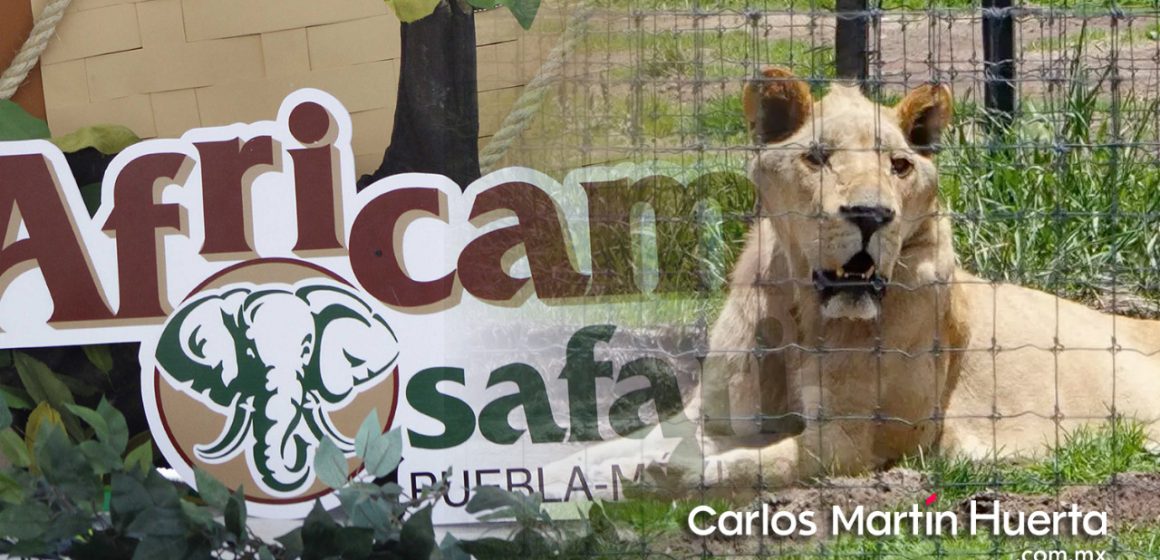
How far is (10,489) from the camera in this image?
3.88m

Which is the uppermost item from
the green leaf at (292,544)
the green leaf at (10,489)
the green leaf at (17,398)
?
the green leaf at (17,398)

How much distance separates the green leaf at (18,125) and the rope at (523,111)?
4.04ft

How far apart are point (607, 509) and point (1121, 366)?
237cm

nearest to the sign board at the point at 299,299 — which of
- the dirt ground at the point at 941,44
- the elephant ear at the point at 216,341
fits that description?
the elephant ear at the point at 216,341

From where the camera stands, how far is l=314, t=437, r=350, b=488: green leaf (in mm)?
3697

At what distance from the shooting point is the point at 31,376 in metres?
4.21

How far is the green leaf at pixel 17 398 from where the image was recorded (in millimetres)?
4168

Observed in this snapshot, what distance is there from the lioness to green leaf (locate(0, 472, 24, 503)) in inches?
77.3

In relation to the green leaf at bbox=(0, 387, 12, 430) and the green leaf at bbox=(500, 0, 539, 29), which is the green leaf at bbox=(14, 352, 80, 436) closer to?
the green leaf at bbox=(0, 387, 12, 430)

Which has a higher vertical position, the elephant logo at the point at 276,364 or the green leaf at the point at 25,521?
the elephant logo at the point at 276,364

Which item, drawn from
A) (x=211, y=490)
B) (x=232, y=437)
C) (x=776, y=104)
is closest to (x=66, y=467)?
(x=211, y=490)

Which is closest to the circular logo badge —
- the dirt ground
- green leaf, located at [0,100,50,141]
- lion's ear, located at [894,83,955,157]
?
green leaf, located at [0,100,50,141]

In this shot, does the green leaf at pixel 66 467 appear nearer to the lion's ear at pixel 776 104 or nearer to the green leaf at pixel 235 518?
the green leaf at pixel 235 518

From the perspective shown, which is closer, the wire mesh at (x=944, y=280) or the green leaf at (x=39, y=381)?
the green leaf at (x=39, y=381)
